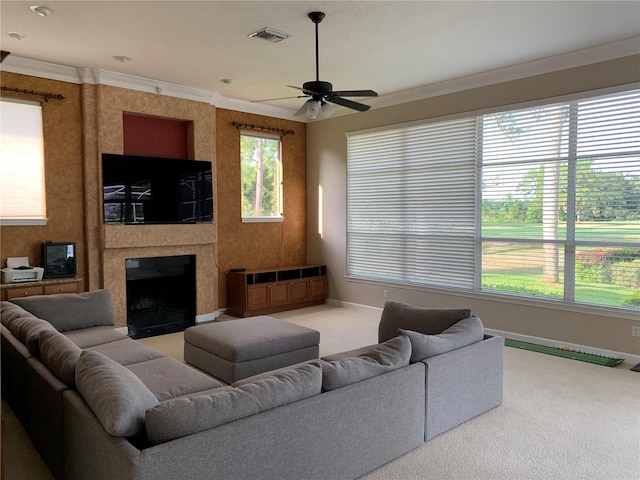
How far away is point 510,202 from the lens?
5445 mm

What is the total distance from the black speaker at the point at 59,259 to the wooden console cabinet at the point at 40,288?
147 millimetres

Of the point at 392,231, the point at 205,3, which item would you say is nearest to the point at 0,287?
the point at 205,3

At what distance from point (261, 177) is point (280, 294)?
187 centimetres

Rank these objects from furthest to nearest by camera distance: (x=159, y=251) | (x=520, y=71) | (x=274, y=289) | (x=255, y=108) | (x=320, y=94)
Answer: (x=255, y=108), (x=274, y=289), (x=159, y=251), (x=520, y=71), (x=320, y=94)

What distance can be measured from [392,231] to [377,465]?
435cm

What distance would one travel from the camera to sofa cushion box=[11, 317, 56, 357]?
2.99 meters

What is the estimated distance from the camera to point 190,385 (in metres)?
2.84

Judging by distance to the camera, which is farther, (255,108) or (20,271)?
(255,108)

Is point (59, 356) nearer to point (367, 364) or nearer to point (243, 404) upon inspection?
point (243, 404)

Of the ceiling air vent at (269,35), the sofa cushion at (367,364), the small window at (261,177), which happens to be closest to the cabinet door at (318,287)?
the small window at (261,177)

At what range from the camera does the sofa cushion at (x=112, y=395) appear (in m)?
1.87

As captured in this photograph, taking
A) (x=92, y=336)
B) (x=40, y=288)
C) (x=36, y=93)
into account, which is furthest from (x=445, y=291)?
(x=36, y=93)

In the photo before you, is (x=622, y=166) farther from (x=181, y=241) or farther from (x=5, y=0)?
(x=5, y=0)

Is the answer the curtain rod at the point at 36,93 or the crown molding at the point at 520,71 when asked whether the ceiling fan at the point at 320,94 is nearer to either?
the crown molding at the point at 520,71
